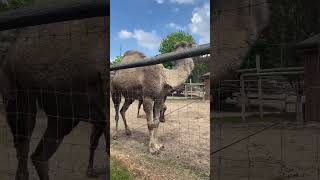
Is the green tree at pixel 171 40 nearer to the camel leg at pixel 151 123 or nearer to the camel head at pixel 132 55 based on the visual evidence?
the camel head at pixel 132 55

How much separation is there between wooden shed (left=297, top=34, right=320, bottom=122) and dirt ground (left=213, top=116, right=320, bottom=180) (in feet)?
0.19

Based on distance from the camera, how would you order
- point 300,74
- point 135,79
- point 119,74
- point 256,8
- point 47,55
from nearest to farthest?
point 300,74 → point 256,8 → point 47,55 → point 135,79 → point 119,74

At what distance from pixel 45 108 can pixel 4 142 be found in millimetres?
565

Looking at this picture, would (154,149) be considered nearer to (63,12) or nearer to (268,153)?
(268,153)

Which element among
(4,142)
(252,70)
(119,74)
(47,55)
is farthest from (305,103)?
(119,74)

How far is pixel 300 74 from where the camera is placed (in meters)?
1.69

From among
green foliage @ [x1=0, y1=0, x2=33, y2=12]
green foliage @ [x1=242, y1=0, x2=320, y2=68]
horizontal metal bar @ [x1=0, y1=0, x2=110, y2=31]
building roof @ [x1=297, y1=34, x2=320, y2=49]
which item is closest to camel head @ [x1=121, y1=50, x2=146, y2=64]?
green foliage @ [x1=0, y1=0, x2=33, y2=12]

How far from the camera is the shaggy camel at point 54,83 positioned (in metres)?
2.50

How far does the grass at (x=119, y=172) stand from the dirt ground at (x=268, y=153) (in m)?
2.45

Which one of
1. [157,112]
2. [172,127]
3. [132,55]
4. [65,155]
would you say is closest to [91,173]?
[65,155]

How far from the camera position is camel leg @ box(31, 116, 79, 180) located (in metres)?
2.70

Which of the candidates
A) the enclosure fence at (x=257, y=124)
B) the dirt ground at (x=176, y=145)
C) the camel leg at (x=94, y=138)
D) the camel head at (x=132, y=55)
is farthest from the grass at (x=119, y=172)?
→ the enclosure fence at (x=257, y=124)

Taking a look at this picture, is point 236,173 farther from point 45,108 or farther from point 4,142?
point 4,142

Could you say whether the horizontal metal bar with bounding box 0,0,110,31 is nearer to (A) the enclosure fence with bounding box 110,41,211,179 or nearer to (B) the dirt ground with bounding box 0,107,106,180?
(B) the dirt ground with bounding box 0,107,106,180
